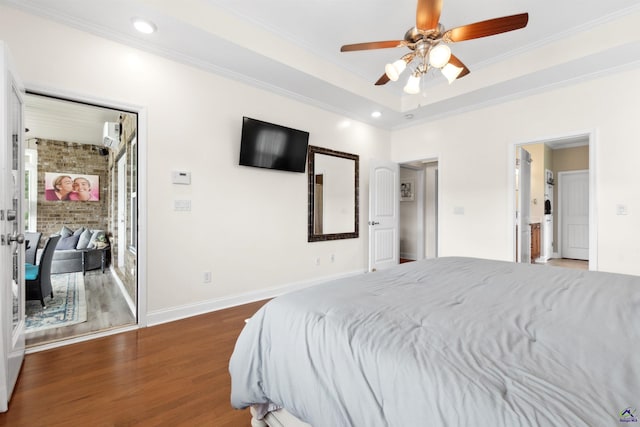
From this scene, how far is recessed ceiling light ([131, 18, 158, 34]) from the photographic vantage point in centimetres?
241

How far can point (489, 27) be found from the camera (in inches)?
78.7

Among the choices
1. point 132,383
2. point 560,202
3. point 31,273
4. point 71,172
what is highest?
point 71,172

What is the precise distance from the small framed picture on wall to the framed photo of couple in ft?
22.7

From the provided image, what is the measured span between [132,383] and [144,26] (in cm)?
275

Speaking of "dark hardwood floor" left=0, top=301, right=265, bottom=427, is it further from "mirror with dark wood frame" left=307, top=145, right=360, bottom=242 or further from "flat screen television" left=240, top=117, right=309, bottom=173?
"mirror with dark wood frame" left=307, top=145, right=360, bottom=242

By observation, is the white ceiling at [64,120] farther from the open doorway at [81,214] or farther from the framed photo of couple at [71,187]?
the framed photo of couple at [71,187]

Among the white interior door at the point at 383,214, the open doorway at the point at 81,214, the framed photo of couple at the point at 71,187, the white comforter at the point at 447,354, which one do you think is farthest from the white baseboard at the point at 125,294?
the white interior door at the point at 383,214

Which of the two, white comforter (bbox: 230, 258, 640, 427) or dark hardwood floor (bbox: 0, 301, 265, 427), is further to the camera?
dark hardwood floor (bbox: 0, 301, 265, 427)

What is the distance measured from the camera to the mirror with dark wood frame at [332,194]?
4.16 meters

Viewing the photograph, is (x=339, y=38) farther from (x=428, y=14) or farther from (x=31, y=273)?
(x=31, y=273)

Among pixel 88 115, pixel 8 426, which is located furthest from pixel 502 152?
pixel 88 115

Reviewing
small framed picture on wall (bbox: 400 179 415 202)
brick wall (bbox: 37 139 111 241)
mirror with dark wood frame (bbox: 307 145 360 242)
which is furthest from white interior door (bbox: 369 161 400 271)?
brick wall (bbox: 37 139 111 241)

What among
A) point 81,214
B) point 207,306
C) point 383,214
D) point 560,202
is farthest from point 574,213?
point 81,214

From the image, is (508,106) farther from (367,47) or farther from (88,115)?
(88,115)
